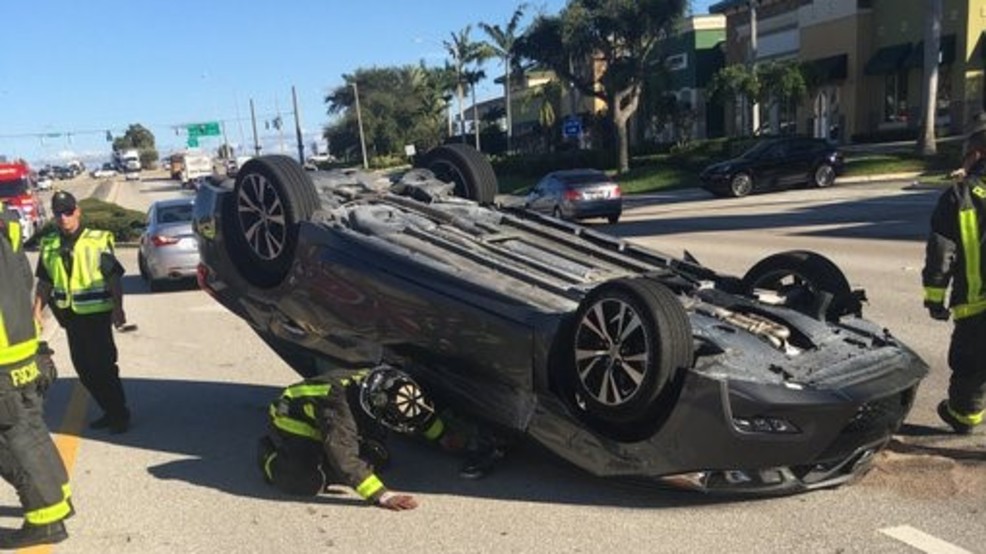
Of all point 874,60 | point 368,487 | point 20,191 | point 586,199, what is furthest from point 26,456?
point 874,60

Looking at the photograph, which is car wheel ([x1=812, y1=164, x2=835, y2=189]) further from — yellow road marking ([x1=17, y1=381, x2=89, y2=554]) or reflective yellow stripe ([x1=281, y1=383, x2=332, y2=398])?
reflective yellow stripe ([x1=281, y1=383, x2=332, y2=398])

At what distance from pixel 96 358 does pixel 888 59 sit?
37567 mm

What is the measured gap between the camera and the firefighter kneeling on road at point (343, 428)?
4.81 metres

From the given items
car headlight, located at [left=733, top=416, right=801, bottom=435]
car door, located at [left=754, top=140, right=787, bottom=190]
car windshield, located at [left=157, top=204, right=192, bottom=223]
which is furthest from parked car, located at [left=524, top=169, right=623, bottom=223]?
car headlight, located at [left=733, top=416, right=801, bottom=435]

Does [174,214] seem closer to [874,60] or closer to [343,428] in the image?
[343,428]

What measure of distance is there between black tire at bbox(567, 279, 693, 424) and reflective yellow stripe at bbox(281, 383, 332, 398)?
128cm

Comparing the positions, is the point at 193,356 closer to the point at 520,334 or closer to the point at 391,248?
the point at 391,248

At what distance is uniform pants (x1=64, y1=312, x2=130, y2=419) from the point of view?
6742 millimetres

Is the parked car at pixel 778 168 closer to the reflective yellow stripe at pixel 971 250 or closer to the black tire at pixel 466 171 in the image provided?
the black tire at pixel 466 171

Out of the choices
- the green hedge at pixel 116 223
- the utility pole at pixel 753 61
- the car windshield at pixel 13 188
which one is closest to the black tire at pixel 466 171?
the green hedge at pixel 116 223

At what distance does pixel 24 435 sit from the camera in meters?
4.60

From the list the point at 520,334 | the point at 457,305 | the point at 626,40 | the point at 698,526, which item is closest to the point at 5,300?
the point at 457,305

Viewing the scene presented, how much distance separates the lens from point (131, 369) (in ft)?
29.9

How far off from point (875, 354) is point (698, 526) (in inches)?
49.2
